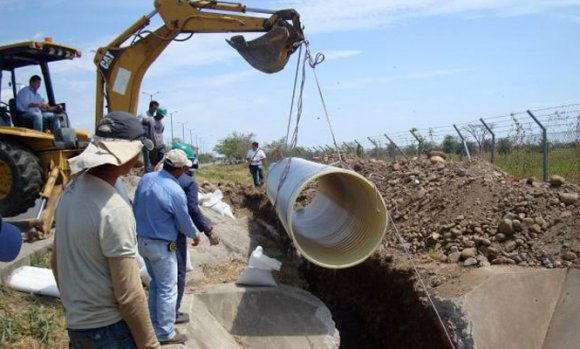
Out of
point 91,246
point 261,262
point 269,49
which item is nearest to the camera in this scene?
point 91,246

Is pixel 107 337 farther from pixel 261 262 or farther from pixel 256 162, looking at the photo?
pixel 256 162

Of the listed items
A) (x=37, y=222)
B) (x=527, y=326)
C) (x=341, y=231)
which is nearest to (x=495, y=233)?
(x=527, y=326)

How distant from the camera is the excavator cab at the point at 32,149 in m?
6.86

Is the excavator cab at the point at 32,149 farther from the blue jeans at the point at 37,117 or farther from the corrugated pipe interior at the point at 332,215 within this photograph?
the corrugated pipe interior at the point at 332,215

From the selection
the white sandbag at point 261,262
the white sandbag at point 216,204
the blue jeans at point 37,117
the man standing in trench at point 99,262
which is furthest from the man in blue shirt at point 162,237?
the white sandbag at point 216,204

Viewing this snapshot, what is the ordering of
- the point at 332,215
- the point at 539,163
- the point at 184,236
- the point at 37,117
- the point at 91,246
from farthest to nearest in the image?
the point at 539,163 → the point at 37,117 → the point at 332,215 → the point at 184,236 → the point at 91,246

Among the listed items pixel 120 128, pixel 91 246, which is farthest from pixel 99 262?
pixel 120 128

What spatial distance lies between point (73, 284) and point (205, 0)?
6321 mm

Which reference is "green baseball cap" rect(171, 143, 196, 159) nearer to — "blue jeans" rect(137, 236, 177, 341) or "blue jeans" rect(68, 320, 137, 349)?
"blue jeans" rect(137, 236, 177, 341)

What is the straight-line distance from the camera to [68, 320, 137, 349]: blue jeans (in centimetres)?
238

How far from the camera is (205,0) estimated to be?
7.89 metres

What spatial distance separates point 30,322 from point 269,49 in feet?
12.6

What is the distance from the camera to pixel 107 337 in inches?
93.7

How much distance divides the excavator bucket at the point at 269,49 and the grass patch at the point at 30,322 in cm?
345
